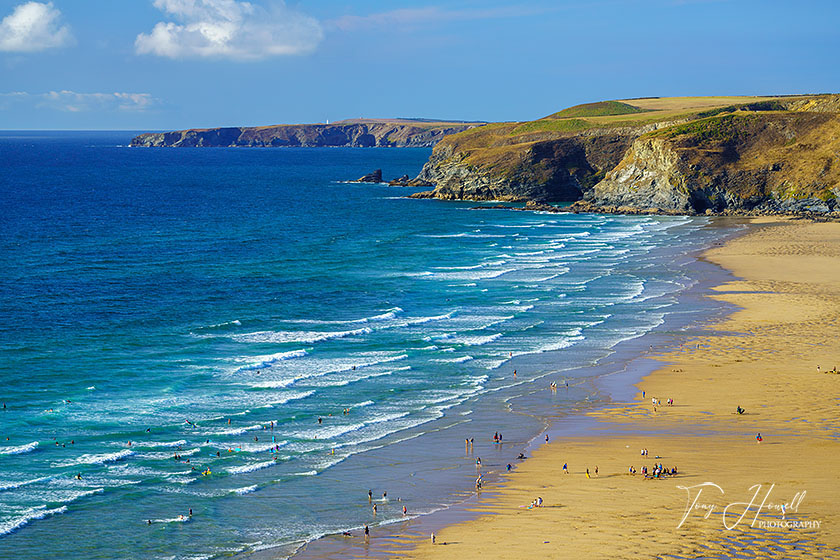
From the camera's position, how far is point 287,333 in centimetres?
5859

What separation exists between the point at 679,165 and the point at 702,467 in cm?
9387

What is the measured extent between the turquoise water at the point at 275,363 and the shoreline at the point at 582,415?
0.74 meters

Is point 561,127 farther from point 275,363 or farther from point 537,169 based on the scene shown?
point 275,363

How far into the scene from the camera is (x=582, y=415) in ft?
142

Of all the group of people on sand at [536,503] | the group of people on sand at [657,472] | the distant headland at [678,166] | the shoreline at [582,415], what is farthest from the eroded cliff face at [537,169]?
→ the group of people on sand at [536,503]

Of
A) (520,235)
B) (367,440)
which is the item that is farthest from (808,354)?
(520,235)

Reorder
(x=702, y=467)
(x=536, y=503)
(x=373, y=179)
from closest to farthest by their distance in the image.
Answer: (x=536, y=503) → (x=702, y=467) → (x=373, y=179)

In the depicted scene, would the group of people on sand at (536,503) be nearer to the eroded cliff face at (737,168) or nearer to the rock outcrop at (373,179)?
the eroded cliff face at (737,168)

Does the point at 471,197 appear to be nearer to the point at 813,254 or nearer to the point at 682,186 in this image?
the point at 682,186

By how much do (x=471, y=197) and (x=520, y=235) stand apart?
4484 centimetres

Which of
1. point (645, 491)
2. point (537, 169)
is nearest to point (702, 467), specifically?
point (645, 491)

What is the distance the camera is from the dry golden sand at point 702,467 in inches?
1127

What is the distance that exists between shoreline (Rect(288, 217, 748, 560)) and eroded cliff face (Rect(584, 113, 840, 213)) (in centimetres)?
4272

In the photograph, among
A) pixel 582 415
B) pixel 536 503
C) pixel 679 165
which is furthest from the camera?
pixel 679 165
